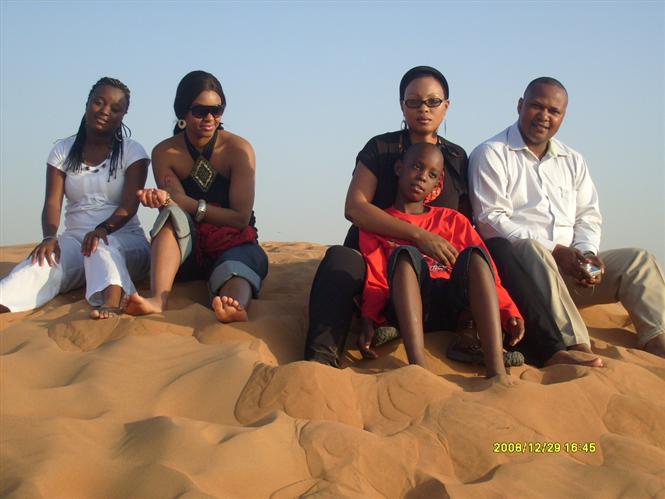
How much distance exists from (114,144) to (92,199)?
42cm

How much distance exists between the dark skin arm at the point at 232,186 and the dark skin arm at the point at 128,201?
32cm

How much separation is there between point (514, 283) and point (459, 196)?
31.2 inches

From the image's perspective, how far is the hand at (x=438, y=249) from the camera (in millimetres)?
4426

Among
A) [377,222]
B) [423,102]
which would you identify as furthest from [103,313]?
[423,102]

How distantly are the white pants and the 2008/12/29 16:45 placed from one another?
2.77m

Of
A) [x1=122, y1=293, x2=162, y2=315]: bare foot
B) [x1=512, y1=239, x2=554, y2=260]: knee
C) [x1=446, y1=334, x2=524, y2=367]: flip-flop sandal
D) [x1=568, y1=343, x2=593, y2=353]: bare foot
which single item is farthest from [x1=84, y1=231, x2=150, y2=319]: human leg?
[x1=568, y1=343, x2=593, y2=353]: bare foot

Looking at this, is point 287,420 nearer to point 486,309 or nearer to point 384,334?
point 384,334

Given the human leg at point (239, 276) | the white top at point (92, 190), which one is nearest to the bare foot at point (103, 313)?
the human leg at point (239, 276)

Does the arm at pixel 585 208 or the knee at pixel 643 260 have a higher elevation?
the arm at pixel 585 208

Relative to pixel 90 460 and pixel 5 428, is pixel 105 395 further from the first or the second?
pixel 90 460

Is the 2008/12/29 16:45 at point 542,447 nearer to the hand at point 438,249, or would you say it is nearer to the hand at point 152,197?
the hand at point 438,249

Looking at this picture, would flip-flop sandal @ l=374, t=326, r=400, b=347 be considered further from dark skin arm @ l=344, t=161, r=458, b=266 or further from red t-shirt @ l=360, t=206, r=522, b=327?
dark skin arm @ l=344, t=161, r=458, b=266

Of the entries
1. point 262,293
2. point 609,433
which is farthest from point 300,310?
point 609,433

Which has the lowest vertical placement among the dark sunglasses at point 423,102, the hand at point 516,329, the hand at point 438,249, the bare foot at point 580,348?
the bare foot at point 580,348
